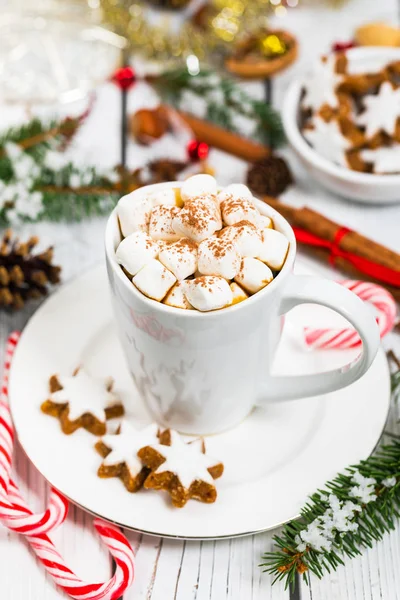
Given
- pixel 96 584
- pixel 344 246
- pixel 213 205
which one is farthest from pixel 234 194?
pixel 96 584

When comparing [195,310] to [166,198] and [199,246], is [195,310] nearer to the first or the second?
[199,246]

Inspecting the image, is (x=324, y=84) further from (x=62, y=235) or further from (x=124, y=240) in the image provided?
(x=124, y=240)

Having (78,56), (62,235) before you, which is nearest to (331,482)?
(62,235)

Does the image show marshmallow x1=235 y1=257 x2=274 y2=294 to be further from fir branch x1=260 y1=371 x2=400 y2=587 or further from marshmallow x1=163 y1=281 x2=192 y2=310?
fir branch x1=260 y1=371 x2=400 y2=587

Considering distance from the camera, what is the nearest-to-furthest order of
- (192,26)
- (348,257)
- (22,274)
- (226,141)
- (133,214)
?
1. (133,214)
2. (22,274)
3. (348,257)
4. (226,141)
5. (192,26)

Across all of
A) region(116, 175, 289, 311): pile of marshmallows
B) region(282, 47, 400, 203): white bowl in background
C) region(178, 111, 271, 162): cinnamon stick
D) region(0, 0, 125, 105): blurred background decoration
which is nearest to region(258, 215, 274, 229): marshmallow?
region(116, 175, 289, 311): pile of marshmallows

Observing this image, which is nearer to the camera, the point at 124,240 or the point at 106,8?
the point at 124,240
